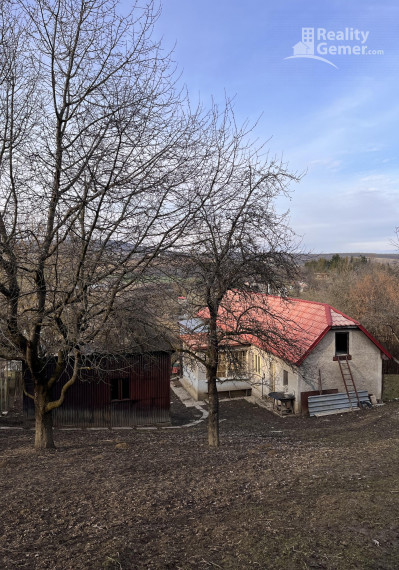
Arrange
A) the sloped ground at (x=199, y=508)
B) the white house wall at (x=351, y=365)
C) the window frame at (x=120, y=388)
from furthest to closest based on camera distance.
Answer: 1. the white house wall at (x=351, y=365)
2. the window frame at (x=120, y=388)
3. the sloped ground at (x=199, y=508)

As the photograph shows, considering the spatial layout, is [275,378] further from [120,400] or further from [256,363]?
[120,400]

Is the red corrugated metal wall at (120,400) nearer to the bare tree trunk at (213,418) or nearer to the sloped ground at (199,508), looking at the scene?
the bare tree trunk at (213,418)

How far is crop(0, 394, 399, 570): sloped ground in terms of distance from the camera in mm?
4023

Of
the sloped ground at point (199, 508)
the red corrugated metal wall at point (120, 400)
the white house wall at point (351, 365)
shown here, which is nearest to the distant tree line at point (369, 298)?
the white house wall at point (351, 365)

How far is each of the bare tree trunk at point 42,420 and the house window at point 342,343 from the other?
541 inches

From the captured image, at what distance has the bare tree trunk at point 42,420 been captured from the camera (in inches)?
365

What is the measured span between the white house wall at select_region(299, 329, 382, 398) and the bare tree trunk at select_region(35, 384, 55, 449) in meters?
11.8

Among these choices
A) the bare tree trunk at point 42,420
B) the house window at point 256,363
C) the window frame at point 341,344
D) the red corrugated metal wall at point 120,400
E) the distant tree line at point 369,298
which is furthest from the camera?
the distant tree line at point 369,298

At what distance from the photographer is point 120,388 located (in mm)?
16391

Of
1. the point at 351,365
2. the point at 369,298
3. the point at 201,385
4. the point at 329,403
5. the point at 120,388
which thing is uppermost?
the point at 369,298

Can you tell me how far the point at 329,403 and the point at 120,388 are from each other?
9272 millimetres

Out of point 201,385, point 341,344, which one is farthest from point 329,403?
point 201,385

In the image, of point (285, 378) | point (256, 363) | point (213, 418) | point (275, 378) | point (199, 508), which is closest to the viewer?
point (199, 508)

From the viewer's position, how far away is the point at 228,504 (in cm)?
561
